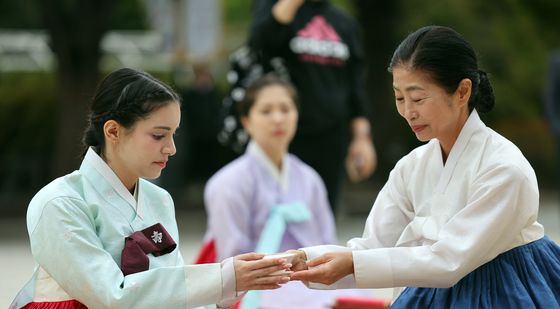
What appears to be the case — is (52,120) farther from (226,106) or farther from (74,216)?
(74,216)

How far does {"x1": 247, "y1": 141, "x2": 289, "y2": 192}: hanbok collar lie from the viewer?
5734mm

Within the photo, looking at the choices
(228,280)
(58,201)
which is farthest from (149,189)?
(228,280)

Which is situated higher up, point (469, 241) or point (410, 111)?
point (410, 111)

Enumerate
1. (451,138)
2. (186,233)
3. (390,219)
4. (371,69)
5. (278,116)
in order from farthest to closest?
(371,69)
(186,233)
(278,116)
(390,219)
(451,138)

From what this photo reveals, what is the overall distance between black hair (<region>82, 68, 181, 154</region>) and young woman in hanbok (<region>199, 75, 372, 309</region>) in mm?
1928

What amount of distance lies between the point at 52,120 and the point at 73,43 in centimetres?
217

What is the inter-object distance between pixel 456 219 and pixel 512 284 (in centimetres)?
26

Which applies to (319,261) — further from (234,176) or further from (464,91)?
(234,176)

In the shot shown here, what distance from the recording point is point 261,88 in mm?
5781

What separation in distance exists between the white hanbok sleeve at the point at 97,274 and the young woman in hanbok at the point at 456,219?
0.32 metres

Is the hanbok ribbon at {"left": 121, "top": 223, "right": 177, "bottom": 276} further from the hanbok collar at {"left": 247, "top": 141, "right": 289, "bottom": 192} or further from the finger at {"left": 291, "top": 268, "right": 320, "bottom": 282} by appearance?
the hanbok collar at {"left": 247, "top": 141, "right": 289, "bottom": 192}

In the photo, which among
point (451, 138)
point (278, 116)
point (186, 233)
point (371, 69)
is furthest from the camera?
point (371, 69)

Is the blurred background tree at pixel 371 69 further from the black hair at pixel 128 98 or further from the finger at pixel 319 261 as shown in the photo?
the finger at pixel 319 261

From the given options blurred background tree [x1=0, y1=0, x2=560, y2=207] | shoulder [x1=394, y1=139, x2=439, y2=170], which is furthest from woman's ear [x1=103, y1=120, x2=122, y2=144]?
blurred background tree [x1=0, y1=0, x2=560, y2=207]
